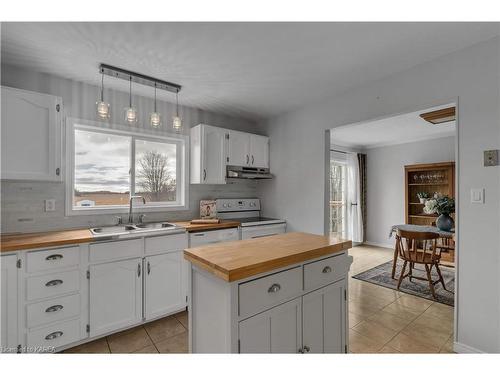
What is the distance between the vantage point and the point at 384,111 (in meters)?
2.49

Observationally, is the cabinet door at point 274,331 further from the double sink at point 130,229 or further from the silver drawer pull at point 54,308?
the silver drawer pull at point 54,308

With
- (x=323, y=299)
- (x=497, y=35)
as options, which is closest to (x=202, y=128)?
(x=323, y=299)

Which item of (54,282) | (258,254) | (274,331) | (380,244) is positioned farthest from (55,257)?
(380,244)

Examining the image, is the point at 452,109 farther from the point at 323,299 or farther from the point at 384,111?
the point at 323,299

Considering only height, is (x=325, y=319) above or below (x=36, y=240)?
below

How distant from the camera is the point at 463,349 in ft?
6.33

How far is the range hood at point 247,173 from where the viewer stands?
344 centimetres

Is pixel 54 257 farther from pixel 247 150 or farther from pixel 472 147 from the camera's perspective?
pixel 472 147

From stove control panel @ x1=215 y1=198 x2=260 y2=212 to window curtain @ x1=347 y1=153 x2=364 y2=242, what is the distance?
2.92 m

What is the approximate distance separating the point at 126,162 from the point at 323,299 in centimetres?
266

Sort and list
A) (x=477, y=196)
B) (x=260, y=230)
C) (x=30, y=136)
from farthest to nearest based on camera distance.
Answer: (x=260, y=230)
(x=30, y=136)
(x=477, y=196)

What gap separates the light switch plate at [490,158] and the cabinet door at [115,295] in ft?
10.1

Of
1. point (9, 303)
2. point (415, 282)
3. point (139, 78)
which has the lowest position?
point (415, 282)

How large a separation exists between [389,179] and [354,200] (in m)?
0.92
